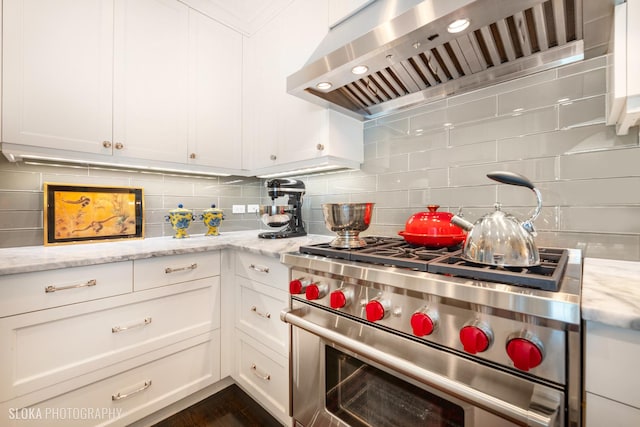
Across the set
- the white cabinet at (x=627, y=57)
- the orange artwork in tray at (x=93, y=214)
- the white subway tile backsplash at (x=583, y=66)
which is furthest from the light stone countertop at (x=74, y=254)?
the white subway tile backsplash at (x=583, y=66)

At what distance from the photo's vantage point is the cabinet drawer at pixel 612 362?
52cm

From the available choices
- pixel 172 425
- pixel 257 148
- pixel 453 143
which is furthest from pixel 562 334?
pixel 257 148

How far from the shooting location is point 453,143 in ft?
4.56

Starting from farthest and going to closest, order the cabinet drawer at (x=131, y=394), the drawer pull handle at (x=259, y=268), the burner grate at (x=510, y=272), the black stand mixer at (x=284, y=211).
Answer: the black stand mixer at (x=284, y=211), the drawer pull handle at (x=259, y=268), the cabinet drawer at (x=131, y=394), the burner grate at (x=510, y=272)

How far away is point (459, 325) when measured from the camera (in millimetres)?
693

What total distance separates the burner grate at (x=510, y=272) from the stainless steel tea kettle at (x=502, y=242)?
0.07 feet

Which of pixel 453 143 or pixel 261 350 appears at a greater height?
pixel 453 143

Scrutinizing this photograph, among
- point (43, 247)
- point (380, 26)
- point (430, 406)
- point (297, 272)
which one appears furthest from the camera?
point (43, 247)

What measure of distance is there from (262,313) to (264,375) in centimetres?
31

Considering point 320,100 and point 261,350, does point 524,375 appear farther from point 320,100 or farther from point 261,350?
point 320,100

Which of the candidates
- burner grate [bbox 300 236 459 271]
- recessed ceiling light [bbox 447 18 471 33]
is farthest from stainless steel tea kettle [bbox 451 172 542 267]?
recessed ceiling light [bbox 447 18 471 33]

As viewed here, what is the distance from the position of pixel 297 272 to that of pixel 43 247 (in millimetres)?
1453

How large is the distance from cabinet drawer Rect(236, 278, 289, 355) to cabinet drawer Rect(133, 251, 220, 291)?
185 mm

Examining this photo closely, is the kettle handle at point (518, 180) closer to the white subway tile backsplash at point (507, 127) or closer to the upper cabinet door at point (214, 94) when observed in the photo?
the white subway tile backsplash at point (507, 127)
